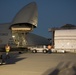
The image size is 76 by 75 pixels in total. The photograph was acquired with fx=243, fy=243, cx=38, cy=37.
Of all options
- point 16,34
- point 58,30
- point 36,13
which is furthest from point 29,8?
point 58,30

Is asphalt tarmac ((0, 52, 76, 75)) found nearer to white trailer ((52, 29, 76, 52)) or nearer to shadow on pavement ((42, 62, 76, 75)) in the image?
shadow on pavement ((42, 62, 76, 75))

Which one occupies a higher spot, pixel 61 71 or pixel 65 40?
pixel 65 40

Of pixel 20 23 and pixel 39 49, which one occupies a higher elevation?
pixel 20 23

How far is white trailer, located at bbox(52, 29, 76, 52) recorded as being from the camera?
41.7 m

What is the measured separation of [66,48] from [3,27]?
17.2m

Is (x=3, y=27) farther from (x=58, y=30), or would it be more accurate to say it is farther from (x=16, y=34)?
(x=58, y=30)

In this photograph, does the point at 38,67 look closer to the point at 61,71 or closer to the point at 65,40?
the point at 61,71

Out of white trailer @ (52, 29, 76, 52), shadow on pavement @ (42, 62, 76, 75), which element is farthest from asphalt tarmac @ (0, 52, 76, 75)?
white trailer @ (52, 29, 76, 52)

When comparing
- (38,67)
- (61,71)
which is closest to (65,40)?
(38,67)

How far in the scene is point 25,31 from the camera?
5019cm

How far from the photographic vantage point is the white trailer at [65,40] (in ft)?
137

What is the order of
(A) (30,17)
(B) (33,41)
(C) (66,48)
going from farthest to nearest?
(B) (33,41), (A) (30,17), (C) (66,48)

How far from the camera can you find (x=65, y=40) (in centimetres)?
4241

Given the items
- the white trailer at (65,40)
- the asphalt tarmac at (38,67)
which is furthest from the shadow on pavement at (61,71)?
the white trailer at (65,40)
